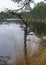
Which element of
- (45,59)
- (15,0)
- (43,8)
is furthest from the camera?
(43,8)

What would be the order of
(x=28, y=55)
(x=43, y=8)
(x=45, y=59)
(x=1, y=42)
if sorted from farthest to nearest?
1. (x=43, y=8)
2. (x=1, y=42)
3. (x=28, y=55)
4. (x=45, y=59)

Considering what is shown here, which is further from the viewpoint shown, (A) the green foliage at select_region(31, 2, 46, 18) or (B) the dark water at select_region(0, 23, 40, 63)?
(A) the green foliage at select_region(31, 2, 46, 18)

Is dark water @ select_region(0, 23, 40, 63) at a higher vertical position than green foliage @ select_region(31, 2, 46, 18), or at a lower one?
higher

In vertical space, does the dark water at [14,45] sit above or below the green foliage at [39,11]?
above

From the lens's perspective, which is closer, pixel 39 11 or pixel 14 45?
Result: pixel 14 45

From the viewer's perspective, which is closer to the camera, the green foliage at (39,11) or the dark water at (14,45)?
the dark water at (14,45)

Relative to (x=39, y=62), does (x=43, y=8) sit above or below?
below

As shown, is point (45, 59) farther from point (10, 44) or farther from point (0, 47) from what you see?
point (0, 47)

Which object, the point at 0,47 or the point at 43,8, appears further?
the point at 43,8

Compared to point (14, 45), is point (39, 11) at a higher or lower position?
lower

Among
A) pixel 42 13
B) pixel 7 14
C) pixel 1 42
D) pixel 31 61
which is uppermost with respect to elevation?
pixel 7 14

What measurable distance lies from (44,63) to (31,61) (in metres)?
0.50

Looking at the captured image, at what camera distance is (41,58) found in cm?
652

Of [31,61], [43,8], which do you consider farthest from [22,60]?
[43,8]
